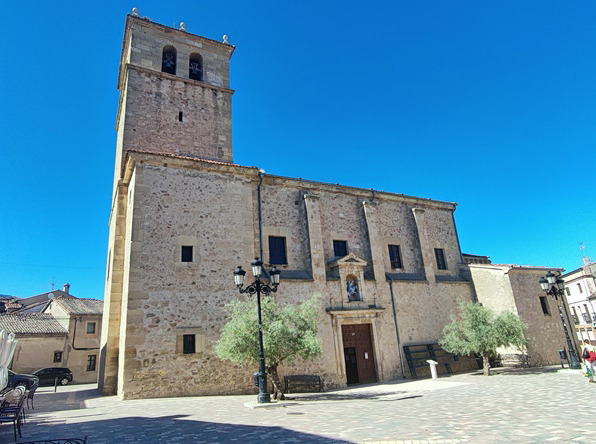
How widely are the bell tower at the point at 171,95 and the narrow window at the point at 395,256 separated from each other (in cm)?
969

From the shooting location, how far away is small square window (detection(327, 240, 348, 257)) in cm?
1789

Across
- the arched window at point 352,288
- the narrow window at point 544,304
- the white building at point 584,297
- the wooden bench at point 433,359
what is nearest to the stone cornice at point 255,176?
the arched window at point 352,288

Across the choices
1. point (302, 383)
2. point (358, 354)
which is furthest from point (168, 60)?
point (358, 354)

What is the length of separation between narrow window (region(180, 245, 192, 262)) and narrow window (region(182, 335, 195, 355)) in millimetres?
2730

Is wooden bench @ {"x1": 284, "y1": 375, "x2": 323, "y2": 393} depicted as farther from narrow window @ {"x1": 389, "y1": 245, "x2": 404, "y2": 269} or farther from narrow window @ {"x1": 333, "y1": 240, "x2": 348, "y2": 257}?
narrow window @ {"x1": 389, "y1": 245, "x2": 404, "y2": 269}

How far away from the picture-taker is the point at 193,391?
12.4 m

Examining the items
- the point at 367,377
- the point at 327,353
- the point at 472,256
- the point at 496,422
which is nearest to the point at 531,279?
the point at 472,256

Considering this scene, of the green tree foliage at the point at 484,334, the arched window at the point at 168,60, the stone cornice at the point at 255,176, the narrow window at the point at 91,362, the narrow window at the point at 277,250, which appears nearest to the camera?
the stone cornice at the point at 255,176

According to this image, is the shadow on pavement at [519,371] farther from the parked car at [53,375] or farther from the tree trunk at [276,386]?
the parked car at [53,375]

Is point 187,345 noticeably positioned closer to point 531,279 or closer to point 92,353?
point 531,279

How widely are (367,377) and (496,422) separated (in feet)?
33.3

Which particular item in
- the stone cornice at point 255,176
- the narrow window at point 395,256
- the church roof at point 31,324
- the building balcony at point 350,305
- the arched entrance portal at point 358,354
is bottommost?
the arched entrance portal at point 358,354

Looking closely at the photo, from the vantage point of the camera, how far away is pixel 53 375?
2525 centimetres

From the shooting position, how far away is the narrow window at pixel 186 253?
44.9 feet
